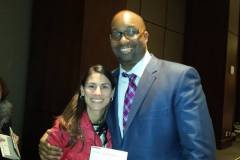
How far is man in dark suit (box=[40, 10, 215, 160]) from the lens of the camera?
5.40 feet

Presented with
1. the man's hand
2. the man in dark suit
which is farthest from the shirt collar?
the man's hand

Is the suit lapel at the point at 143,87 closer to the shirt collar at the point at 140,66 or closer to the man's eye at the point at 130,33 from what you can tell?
the shirt collar at the point at 140,66

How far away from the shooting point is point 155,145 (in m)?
1.70

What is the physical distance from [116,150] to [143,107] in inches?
9.5

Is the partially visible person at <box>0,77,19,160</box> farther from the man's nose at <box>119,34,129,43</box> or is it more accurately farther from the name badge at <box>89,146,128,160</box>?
the man's nose at <box>119,34,129,43</box>

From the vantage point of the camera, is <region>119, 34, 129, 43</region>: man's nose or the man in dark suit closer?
the man in dark suit

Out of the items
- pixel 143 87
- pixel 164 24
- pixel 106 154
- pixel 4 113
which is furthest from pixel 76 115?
pixel 164 24

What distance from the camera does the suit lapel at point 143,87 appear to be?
172 cm

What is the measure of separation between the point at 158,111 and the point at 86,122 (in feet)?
1.42

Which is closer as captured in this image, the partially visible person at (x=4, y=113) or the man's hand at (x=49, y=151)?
the man's hand at (x=49, y=151)

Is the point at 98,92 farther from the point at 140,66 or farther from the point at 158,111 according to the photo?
the point at 158,111

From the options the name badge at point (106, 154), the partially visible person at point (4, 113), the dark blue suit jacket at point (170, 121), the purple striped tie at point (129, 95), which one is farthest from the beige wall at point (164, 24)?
the name badge at point (106, 154)

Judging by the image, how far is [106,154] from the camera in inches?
68.0

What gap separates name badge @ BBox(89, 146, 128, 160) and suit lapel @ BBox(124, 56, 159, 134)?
4.8 inches
